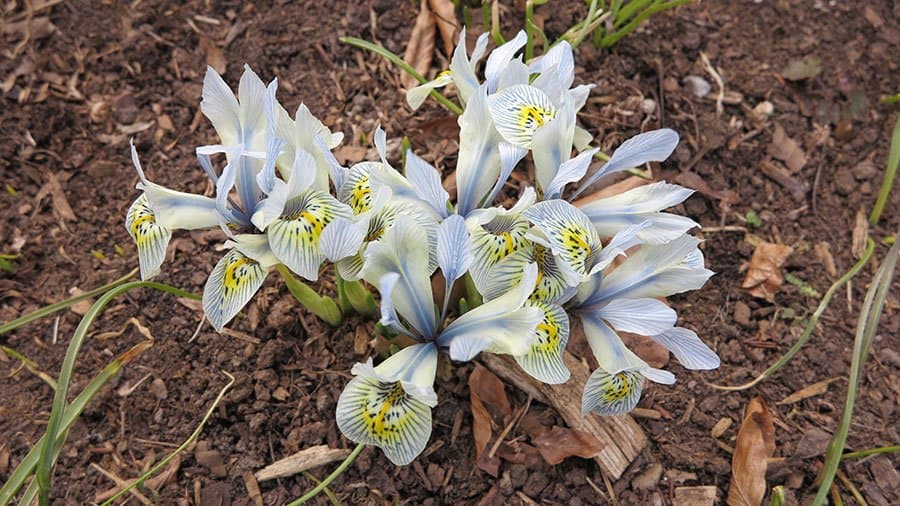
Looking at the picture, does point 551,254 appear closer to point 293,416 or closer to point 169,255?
point 293,416

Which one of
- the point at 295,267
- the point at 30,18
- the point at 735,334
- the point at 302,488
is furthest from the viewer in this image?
the point at 30,18

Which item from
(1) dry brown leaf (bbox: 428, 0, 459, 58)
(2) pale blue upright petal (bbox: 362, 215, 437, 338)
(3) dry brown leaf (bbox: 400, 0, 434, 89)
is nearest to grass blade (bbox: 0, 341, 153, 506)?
(2) pale blue upright petal (bbox: 362, 215, 437, 338)

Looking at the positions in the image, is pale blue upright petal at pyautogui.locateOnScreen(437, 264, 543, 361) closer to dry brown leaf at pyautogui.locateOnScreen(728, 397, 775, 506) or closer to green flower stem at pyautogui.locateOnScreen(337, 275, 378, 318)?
green flower stem at pyautogui.locateOnScreen(337, 275, 378, 318)

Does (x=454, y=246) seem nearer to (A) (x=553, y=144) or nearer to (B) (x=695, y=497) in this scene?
(A) (x=553, y=144)

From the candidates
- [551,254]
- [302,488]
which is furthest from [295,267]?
[302,488]

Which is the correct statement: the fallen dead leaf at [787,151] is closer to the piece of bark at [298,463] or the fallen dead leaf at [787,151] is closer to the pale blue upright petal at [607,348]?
the pale blue upright petal at [607,348]

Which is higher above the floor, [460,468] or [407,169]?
[407,169]

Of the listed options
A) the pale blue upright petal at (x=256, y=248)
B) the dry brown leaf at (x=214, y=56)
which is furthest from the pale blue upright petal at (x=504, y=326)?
the dry brown leaf at (x=214, y=56)
